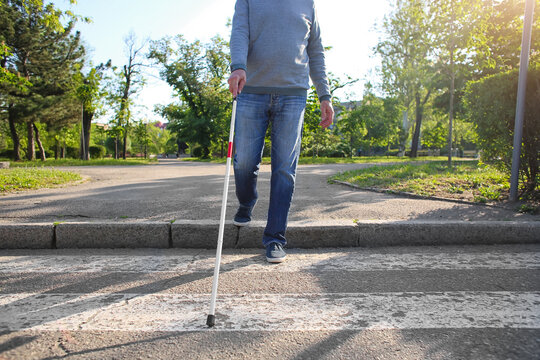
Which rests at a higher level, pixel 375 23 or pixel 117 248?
pixel 375 23

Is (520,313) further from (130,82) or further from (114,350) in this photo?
(130,82)

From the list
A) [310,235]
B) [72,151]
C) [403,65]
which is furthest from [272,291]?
[72,151]

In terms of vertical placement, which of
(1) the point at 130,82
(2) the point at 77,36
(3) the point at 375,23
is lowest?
(1) the point at 130,82

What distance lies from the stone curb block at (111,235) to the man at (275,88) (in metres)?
1.08

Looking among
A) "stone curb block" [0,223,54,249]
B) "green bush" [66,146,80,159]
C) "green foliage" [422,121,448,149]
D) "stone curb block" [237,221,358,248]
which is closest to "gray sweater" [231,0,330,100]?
"stone curb block" [237,221,358,248]

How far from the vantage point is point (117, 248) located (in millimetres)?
3508

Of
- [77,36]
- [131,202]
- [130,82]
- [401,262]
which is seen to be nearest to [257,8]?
[401,262]

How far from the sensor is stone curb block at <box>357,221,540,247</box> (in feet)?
11.8

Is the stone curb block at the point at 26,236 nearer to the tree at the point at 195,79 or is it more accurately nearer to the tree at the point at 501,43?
the tree at the point at 501,43

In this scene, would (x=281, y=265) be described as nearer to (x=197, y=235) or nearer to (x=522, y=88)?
(x=197, y=235)

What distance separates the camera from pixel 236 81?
2684 millimetres

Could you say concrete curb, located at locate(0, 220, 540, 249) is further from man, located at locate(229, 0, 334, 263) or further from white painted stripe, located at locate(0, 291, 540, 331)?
white painted stripe, located at locate(0, 291, 540, 331)

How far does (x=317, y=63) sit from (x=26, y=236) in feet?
10.6

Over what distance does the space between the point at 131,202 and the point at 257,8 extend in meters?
3.31
